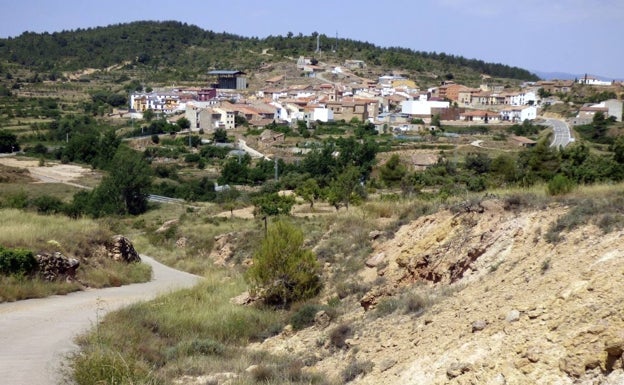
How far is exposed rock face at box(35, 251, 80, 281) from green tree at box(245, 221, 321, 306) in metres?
3.72

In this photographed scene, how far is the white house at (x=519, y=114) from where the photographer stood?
273 ft

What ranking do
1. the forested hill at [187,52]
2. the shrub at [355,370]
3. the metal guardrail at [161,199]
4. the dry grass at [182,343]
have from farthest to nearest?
the forested hill at [187,52] < the metal guardrail at [161,199] < the shrub at [355,370] < the dry grass at [182,343]

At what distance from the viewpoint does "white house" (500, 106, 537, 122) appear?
83.2 metres

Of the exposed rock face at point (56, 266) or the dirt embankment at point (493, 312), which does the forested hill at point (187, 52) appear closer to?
the exposed rock face at point (56, 266)

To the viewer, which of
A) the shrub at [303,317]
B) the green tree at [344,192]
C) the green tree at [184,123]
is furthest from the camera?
the green tree at [184,123]

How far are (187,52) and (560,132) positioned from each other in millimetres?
→ 107000

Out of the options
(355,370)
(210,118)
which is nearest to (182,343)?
(355,370)

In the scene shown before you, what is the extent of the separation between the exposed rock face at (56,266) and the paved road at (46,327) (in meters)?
0.63

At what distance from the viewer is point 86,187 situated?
155 ft

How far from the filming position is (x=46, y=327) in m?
8.99

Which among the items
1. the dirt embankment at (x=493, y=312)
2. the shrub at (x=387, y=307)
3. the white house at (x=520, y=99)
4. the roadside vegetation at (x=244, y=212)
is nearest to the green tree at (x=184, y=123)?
the roadside vegetation at (x=244, y=212)

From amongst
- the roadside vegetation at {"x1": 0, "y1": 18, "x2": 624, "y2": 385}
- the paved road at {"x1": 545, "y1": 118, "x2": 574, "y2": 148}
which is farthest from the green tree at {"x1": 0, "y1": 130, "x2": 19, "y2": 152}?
the paved road at {"x1": 545, "y1": 118, "x2": 574, "y2": 148}

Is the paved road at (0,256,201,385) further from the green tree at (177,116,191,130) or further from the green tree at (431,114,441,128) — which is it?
the green tree at (431,114,441,128)

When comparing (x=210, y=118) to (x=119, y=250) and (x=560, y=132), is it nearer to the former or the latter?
(x=560, y=132)
